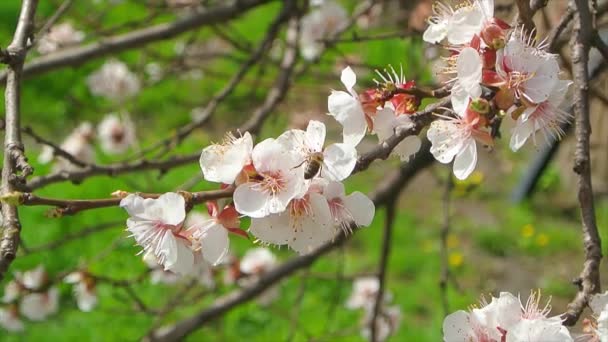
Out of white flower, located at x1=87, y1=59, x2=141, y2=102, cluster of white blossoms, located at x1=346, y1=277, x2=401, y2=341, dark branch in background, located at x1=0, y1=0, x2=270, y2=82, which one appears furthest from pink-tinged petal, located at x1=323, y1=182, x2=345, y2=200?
white flower, located at x1=87, y1=59, x2=141, y2=102

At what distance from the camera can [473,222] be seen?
4.08 meters

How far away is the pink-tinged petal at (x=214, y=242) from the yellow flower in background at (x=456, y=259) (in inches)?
114

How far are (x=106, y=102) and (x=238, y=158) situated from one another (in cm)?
395

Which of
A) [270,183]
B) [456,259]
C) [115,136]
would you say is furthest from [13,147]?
[456,259]

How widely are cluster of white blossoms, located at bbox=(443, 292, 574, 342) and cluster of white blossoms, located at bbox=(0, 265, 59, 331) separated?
1315 millimetres

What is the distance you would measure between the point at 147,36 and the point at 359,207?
1176 mm

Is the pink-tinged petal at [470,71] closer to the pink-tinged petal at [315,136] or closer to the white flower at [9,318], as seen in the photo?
the pink-tinged petal at [315,136]

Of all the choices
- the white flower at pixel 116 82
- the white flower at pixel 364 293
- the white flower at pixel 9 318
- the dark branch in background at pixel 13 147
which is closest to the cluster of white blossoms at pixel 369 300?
the white flower at pixel 364 293

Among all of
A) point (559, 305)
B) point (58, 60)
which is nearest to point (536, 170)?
point (559, 305)

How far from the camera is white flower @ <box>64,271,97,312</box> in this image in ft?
6.88

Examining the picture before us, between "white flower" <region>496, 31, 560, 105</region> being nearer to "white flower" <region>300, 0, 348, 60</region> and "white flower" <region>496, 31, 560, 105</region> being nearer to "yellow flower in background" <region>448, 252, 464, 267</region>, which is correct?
"white flower" <region>300, 0, 348, 60</region>

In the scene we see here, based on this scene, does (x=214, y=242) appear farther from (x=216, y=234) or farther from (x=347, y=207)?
(x=347, y=207)

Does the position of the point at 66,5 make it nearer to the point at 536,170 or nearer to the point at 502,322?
the point at 502,322

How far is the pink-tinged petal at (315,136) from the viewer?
2.95 feet
